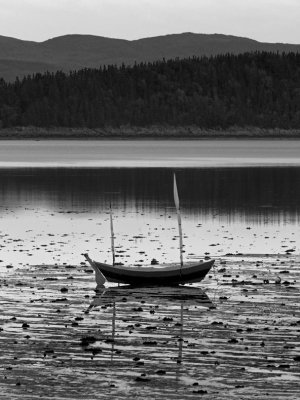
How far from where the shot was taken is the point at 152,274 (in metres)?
33.4

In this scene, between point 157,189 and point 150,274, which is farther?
point 157,189

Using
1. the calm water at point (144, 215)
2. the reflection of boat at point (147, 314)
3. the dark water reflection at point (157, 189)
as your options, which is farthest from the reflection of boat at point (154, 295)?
the dark water reflection at point (157, 189)

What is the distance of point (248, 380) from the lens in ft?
69.5

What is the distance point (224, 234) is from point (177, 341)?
24.7 metres

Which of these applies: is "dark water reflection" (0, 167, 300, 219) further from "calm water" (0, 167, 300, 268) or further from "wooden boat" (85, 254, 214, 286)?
"wooden boat" (85, 254, 214, 286)

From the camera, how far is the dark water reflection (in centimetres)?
6869

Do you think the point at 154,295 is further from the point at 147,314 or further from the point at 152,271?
the point at 147,314

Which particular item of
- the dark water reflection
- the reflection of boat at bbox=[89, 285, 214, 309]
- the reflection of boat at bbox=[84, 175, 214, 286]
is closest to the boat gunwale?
the reflection of boat at bbox=[84, 175, 214, 286]

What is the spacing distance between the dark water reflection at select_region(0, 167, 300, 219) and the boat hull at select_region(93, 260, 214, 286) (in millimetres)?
26099

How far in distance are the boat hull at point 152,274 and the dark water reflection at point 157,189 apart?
26.1 metres

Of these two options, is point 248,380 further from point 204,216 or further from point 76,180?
point 76,180

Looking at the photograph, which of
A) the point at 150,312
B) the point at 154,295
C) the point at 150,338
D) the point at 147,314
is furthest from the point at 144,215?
the point at 150,338

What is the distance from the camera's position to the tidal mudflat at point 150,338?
20797mm

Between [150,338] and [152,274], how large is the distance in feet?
27.4
